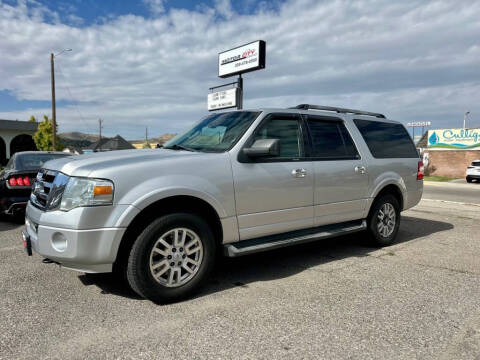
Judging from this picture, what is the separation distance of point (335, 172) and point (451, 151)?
3255cm

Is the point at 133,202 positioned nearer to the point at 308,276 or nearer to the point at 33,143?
the point at 308,276

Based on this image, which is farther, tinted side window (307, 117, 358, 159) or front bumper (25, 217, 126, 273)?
tinted side window (307, 117, 358, 159)

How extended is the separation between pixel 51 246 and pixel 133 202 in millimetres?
789

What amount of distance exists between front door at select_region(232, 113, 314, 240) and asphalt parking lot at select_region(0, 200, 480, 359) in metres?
0.61

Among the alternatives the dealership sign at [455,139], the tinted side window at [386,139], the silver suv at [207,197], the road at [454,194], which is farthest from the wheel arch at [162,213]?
the dealership sign at [455,139]

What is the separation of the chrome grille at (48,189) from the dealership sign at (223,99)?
1871 centimetres

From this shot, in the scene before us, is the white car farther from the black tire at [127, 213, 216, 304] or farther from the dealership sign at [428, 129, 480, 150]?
the black tire at [127, 213, 216, 304]

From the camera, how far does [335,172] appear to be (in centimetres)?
463

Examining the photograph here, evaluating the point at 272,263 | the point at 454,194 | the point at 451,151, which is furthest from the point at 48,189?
the point at 451,151

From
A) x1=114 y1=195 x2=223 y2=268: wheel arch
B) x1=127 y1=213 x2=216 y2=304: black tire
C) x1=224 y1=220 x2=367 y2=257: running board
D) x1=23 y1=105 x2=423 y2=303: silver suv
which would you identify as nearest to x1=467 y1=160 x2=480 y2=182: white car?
x1=23 y1=105 x2=423 y2=303: silver suv

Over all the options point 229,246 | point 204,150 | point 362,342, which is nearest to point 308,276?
point 229,246

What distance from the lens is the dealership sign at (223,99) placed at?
2195 centimetres

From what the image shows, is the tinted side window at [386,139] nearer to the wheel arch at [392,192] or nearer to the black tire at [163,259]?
A: the wheel arch at [392,192]

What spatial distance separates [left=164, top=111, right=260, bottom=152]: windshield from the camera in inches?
158
